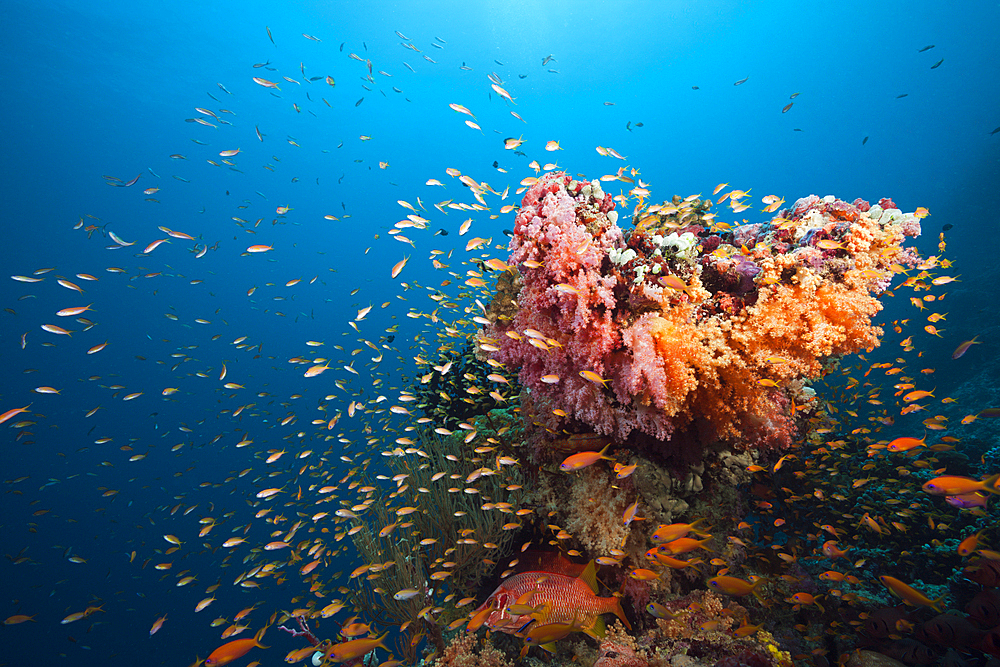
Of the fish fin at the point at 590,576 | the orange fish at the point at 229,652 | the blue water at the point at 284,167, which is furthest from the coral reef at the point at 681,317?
the blue water at the point at 284,167

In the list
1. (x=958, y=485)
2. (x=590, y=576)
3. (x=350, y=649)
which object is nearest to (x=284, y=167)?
(x=350, y=649)

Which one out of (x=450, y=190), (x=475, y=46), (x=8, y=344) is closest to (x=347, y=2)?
(x=475, y=46)

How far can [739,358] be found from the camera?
3.17 metres

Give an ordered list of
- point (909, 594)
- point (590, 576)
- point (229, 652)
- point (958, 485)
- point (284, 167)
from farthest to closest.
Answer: point (284, 167), point (590, 576), point (229, 652), point (909, 594), point (958, 485)

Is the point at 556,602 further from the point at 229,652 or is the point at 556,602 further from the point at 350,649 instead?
the point at 229,652

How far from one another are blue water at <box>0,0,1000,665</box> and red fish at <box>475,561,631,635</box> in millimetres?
8031

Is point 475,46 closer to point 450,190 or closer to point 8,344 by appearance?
point 450,190

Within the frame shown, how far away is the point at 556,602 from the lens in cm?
302

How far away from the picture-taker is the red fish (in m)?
2.96

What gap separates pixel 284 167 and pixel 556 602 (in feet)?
237

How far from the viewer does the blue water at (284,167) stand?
89.8 ft

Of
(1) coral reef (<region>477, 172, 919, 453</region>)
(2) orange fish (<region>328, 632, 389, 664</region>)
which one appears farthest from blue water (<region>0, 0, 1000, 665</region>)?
(1) coral reef (<region>477, 172, 919, 453</region>)

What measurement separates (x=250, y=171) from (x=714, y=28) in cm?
7621

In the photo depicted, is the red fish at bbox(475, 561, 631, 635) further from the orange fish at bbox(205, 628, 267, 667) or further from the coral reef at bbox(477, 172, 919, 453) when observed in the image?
the orange fish at bbox(205, 628, 267, 667)
